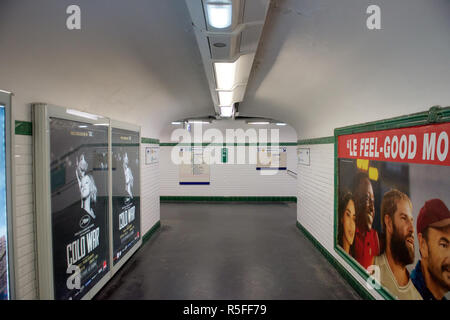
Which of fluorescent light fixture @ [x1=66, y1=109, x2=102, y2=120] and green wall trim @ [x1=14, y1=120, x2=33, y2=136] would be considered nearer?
green wall trim @ [x1=14, y1=120, x2=33, y2=136]

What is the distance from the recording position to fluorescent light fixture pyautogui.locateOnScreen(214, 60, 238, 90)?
8.79ft

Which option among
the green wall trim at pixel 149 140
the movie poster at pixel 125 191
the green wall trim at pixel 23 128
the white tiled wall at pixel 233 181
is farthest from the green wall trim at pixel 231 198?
the green wall trim at pixel 23 128

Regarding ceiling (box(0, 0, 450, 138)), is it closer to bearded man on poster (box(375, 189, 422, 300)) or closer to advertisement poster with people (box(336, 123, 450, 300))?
advertisement poster with people (box(336, 123, 450, 300))

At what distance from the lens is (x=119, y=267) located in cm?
401

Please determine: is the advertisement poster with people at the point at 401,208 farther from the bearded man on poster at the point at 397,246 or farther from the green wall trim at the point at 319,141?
the green wall trim at the point at 319,141

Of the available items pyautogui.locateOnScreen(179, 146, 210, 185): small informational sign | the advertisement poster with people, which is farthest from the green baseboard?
pyautogui.locateOnScreen(179, 146, 210, 185): small informational sign

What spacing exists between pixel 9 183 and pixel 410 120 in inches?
137

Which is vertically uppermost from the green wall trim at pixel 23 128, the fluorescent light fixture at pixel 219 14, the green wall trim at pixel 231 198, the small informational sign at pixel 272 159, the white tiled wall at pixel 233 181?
the fluorescent light fixture at pixel 219 14

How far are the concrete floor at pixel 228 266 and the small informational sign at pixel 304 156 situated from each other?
173 centimetres

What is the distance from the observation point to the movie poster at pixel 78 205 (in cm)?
253

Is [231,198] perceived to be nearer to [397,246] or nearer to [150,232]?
[150,232]

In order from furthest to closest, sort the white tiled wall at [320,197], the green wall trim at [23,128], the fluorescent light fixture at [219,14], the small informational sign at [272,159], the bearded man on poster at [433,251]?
the small informational sign at [272,159]
the white tiled wall at [320,197]
the green wall trim at [23,128]
the bearded man on poster at [433,251]
the fluorescent light fixture at [219,14]

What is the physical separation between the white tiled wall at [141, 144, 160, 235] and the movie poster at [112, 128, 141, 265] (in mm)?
455

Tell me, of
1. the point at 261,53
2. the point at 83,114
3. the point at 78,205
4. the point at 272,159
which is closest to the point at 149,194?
the point at 78,205
